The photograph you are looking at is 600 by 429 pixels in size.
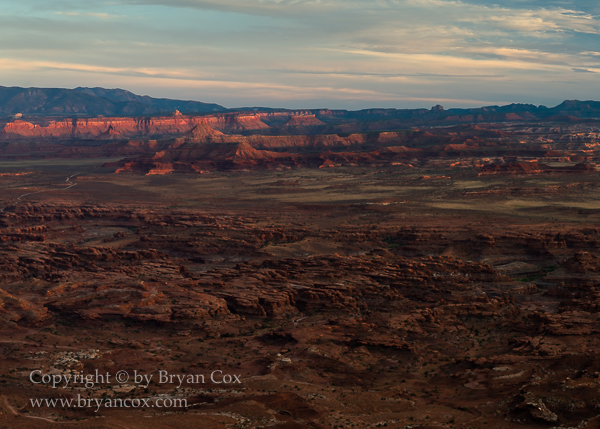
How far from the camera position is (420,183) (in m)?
152

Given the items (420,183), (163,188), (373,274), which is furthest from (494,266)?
(163,188)

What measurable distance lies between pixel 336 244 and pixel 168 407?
49659 millimetres

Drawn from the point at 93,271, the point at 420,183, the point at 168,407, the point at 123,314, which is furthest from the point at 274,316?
the point at 420,183

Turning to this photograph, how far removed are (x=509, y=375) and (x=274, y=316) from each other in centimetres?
2071

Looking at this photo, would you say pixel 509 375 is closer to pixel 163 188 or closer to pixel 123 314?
pixel 123 314

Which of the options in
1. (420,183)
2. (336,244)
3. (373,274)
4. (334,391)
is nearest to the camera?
(334,391)

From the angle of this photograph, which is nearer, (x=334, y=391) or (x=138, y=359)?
(x=334, y=391)

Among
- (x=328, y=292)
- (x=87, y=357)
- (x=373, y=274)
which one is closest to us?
(x=87, y=357)

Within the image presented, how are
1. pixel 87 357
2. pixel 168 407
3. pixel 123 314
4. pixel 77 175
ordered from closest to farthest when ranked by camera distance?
pixel 168 407 < pixel 87 357 < pixel 123 314 < pixel 77 175

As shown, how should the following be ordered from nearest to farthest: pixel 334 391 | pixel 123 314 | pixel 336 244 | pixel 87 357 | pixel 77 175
A: pixel 334 391, pixel 87 357, pixel 123 314, pixel 336 244, pixel 77 175

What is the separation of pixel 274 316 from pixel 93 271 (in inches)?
957

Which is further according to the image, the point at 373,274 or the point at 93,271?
the point at 93,271

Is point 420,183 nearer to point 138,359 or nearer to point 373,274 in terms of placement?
point 373,274

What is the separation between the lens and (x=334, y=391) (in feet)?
111
